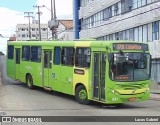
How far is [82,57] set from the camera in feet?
61.4

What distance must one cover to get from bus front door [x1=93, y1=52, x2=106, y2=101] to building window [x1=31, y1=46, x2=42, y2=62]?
21.6 feet

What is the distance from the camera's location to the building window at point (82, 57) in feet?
60.0

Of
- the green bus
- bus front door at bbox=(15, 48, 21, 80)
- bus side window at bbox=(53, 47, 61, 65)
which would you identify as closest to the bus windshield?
the green bus

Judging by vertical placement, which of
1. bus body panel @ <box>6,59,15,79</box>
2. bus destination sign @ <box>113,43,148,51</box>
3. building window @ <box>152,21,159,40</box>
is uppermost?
building window @ <box>152,21,159,40</box>

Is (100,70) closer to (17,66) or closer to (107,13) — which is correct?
(17,66)

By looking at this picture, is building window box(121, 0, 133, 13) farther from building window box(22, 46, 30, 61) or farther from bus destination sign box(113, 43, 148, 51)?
bus destination sign box(113, 43, 148, 51)

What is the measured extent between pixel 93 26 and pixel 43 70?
30687mm

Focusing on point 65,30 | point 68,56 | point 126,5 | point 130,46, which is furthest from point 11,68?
point 65,30

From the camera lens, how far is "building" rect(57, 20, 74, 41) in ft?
260

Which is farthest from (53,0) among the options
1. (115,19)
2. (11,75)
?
(11,75)

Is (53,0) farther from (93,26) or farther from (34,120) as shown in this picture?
(34,120)

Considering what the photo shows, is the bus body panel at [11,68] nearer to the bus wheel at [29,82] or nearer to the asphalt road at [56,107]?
the bus wheel at [29,82]

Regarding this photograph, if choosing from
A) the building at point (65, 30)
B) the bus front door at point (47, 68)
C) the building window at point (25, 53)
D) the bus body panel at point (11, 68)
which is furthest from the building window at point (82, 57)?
the building at point (65, 30)

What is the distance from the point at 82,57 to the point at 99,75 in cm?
169
